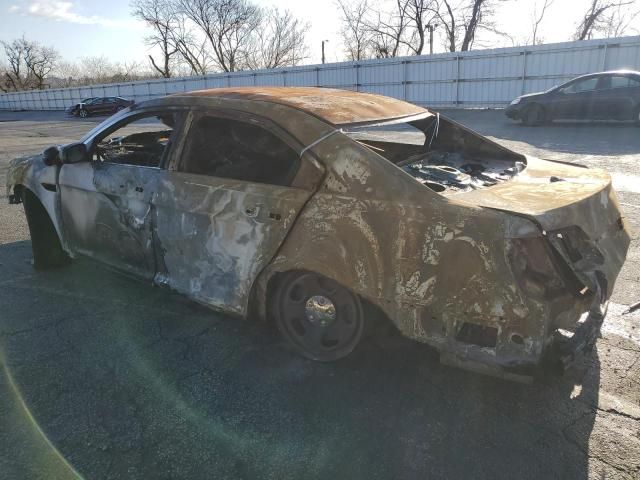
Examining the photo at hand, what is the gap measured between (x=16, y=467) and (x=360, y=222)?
6.31ft

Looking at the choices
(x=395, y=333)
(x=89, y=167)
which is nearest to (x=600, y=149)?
(x=395, y=333)

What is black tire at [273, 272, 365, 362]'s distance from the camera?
2.72 m

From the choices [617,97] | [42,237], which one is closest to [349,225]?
[42,237]

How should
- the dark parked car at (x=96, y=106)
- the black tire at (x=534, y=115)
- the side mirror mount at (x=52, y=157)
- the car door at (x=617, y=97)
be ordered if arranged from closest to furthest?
the side mirror mount at (x=52, y=157), the car door at (x=617, y=97), the black tire at (x=534, y=115), the dark parked car at (x=96, y=106)

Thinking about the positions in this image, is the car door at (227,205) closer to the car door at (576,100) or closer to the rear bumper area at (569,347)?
the rear bumper area at (569,347)

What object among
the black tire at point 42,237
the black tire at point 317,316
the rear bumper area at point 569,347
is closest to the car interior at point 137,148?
the black tire at point 42,237

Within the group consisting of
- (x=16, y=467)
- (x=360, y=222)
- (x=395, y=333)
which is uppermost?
(x=360, y=222)

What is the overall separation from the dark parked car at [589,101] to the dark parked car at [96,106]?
2506 cm

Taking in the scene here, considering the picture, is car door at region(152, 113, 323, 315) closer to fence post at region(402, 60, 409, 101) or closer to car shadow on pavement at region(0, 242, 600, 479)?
car shadow on pavement at region(0, 242, 600, 479)

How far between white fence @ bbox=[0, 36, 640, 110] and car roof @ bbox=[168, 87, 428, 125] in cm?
1697

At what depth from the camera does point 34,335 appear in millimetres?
3332

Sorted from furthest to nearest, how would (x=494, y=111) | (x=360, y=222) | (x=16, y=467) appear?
(x=494, y=111)
(x=360, y=222)
(x=16, y=467)

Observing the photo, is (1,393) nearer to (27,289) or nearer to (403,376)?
(27,289)

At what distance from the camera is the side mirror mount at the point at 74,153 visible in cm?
364
